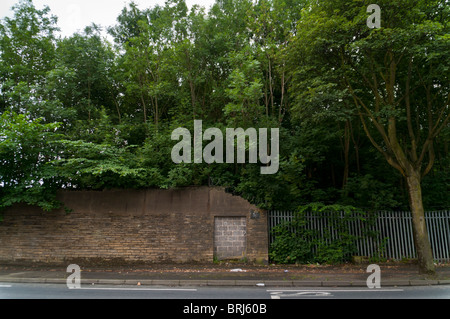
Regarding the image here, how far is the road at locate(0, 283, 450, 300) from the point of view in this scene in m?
7.05

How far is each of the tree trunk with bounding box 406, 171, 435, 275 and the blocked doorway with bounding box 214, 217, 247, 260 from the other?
239 inches

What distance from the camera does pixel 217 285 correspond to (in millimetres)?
8609

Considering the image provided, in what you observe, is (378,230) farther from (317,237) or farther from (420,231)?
(317,237)

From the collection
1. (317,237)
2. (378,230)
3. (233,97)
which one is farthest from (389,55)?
(317,237)

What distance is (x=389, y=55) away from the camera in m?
10.4

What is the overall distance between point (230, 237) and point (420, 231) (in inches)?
267

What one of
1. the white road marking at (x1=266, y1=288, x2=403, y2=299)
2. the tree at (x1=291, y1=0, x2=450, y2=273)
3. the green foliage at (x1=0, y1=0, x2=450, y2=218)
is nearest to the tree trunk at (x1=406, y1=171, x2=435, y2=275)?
the tree at (x1=291, y1=0, x2=450, y2=273)

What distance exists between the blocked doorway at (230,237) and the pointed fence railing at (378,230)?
3.87ft

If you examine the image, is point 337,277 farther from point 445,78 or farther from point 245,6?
point 245,6

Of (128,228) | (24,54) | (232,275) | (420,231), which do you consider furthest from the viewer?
(24,54)

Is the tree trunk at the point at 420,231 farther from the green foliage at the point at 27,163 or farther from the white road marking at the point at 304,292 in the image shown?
the green foliage at the point at 27,163

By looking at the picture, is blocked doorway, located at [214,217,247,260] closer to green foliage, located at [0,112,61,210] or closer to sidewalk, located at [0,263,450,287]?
sidewalk, located at [0,263,450,287]

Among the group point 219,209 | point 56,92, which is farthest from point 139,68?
point 219,209

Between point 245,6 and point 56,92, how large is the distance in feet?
35.0
